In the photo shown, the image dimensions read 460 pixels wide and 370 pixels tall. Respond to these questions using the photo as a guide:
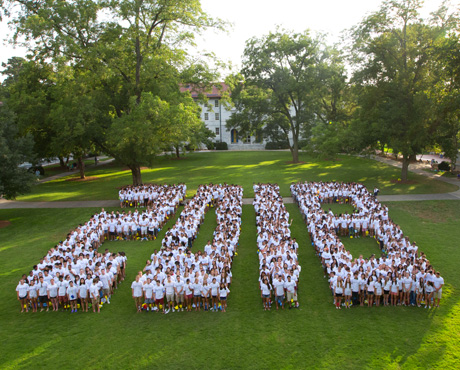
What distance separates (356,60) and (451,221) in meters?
16.1

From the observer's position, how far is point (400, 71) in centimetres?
2819

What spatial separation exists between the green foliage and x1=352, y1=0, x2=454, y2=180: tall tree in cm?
2408

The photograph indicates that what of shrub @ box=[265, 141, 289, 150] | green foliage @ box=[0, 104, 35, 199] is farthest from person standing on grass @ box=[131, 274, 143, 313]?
shrub @ box=[265, 141, 289, 150]

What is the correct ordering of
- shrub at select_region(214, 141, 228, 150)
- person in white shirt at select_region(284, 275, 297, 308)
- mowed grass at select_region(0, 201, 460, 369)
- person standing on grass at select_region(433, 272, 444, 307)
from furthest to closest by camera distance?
1. shrub at select_region(214, 141, 228, 150)
2. person in white shirt at select_region(284, 275, 297, 308)
3. person standing on grass at select_region(433, 272, 444, 307)
4. mowed grass at select_region(0, 201, 460, 369)

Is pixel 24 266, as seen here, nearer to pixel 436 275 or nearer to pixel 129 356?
pixel 129 356

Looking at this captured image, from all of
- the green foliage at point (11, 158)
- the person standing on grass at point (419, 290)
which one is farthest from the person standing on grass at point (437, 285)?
the green foliage at point (11, 158)

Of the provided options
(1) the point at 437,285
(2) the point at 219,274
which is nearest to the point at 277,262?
(2) the point at 219,274

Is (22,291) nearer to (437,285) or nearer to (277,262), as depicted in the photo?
(277,262)

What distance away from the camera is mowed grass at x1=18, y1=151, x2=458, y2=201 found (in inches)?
1172

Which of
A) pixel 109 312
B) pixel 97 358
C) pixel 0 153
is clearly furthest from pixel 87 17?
pixel 97 358

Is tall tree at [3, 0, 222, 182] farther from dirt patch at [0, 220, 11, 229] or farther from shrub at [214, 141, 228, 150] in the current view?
shrub at [214, 141, 228, 150]

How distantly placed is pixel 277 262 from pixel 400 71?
22114mm

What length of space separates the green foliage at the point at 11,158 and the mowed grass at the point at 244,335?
8182 millimetres

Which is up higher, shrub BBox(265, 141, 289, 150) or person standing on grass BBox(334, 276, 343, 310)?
shrub BBox(265, 141, 289, 150)
